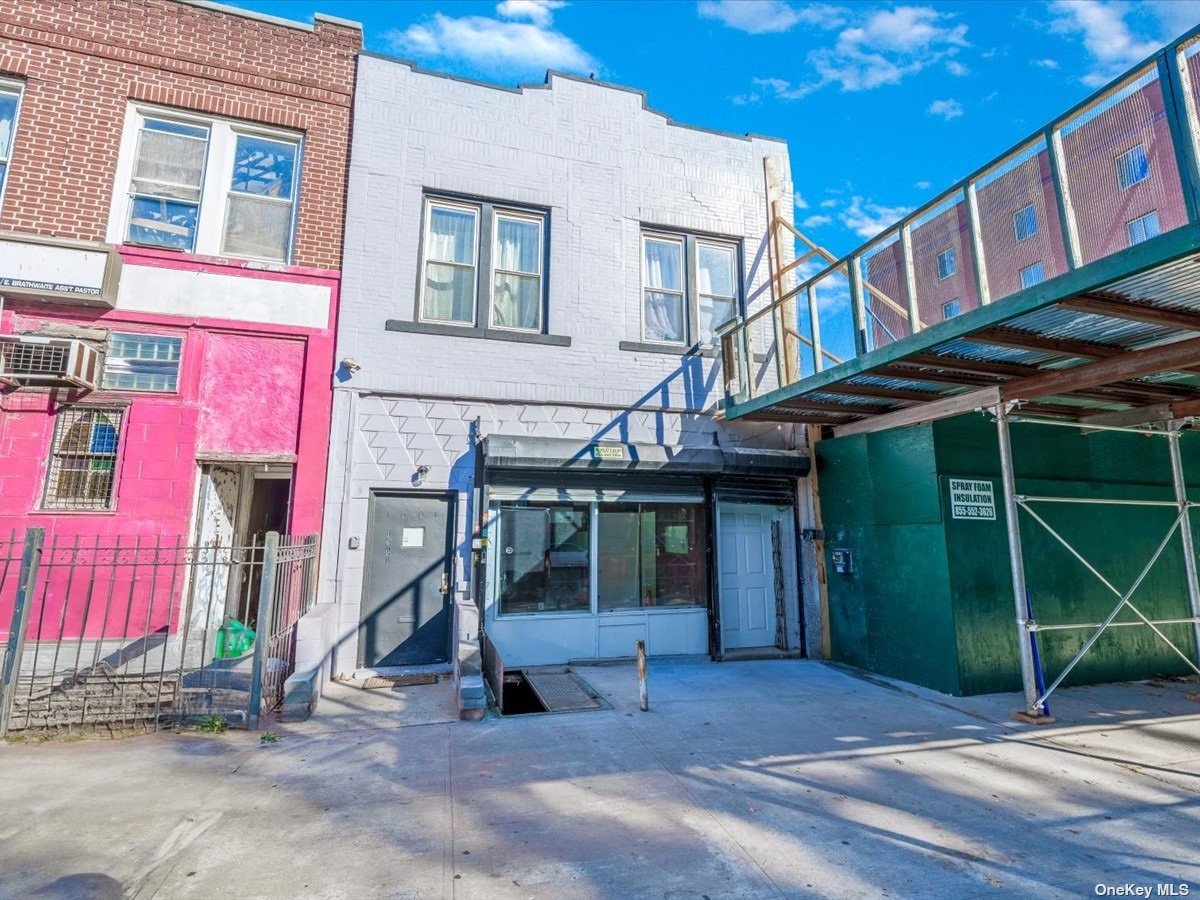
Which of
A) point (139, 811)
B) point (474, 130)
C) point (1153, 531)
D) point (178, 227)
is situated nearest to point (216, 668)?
point (139, 811)

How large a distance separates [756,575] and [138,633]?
855 centimetres

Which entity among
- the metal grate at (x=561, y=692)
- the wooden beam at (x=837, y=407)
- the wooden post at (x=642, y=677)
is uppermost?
the wooden beam at (x=837, y=407)

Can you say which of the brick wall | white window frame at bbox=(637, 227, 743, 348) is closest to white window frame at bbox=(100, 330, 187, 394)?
the brick wall

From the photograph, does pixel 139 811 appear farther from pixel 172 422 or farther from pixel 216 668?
pixel 172 422

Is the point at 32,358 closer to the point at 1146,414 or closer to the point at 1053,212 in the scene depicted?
the point at 1053,212

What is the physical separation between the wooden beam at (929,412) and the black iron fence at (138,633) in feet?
25.5

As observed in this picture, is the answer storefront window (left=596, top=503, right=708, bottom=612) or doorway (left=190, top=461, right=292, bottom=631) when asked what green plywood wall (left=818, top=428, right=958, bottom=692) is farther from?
doorway (left=190, top=461, right=292, bottom=631)

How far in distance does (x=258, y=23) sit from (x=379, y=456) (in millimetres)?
6803

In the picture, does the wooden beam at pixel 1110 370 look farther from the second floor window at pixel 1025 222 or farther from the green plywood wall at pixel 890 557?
the second floor window at pixel 1025 222

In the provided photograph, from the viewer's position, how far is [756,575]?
9.88 meters

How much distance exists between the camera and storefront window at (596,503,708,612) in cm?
917

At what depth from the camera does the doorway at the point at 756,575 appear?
965cm

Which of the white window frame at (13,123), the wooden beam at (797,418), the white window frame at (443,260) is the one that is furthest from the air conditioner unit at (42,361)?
the wooden beam at (797,418)

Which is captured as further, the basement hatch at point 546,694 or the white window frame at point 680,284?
the white window frame at point 680,284
